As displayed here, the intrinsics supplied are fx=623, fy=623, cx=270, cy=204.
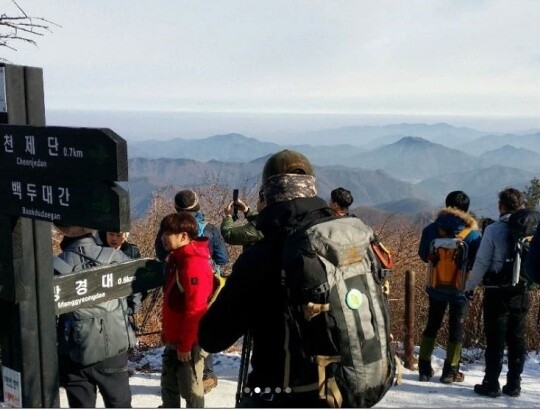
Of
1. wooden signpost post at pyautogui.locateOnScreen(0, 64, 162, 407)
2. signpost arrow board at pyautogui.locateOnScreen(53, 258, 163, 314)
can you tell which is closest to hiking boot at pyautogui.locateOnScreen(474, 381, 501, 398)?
signpost arrow board at pyautogui.locateOnScreen(53, 258, 163, 314)

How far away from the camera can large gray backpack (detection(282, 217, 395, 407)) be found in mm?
2330

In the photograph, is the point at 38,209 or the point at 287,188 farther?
the point at 38,209

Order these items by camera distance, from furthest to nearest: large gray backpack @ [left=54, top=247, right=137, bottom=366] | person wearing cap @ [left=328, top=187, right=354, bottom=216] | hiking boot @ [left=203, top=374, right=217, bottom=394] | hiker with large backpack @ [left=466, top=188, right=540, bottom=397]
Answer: person wearing cap @ [left=328, top=187, right=354, bottom=216] → hiking boot @ [left=203, top=374, right=217, bottom=394] → hiker with large backpack @ [left=466, top=188, right=540, bottom=397] → large gray backpack @ [left=54, top=247, right=137, bottom=366]

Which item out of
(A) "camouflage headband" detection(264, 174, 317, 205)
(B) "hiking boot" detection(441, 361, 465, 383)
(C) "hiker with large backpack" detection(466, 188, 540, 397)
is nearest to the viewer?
(A) "camouflage headband" detection(264, 174, 317, 205)

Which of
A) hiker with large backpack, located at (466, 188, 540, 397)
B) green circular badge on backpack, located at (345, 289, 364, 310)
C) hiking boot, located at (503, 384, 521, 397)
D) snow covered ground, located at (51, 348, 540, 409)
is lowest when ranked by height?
snow covered ground, located at (51, 348, 540, 409)

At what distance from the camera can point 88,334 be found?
3.54 meters

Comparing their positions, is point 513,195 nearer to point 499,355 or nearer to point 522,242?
point 522,242

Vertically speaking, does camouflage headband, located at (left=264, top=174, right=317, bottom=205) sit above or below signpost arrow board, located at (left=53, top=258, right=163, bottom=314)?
above

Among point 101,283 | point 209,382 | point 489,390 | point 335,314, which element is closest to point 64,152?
point 101,283

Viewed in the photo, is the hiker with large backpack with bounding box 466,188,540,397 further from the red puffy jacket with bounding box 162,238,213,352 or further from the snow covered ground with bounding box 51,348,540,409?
the red puffy jacket with bounding box 162,238,213,352

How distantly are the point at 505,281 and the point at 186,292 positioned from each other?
266 cm

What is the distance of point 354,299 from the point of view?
2.40 m

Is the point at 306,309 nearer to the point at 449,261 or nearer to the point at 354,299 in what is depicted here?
the point at 354,299

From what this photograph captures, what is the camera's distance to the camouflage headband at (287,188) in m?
2.57
